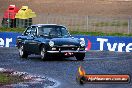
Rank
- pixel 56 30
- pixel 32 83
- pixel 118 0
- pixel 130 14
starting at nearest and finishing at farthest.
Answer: pixel 32 83, pixel 56 30, pixel 130 14, pixel 118 0

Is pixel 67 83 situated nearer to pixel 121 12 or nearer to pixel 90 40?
pixel 90 40

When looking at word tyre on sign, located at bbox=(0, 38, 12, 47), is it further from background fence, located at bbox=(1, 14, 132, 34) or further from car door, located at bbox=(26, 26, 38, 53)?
car door, located at bbox=(26, 26, 38, 53)

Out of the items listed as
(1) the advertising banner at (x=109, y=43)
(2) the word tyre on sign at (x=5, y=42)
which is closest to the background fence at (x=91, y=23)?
(2) the word tyre on sign at (x=5, y=42)

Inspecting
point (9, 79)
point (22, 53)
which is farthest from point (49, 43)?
point (9, 79)

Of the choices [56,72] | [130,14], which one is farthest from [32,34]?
[130,14]

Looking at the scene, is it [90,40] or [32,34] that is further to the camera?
[90,40]

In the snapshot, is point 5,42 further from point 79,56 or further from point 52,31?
point 79,56

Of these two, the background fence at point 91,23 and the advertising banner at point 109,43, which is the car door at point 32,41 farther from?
the background fence at point 91,23

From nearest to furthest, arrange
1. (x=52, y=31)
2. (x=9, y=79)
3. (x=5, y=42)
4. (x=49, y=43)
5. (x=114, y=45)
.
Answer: (x=9, y=79), (x=49, y=43), (x=52, y=31), (x=114, y=45), (x=5, y=42)

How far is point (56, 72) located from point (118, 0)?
56764 millimetres

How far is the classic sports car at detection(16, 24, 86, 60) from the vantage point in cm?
2022

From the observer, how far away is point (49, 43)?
2020 cm

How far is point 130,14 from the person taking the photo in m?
62.6

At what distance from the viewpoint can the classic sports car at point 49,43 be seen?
20.2 metres
